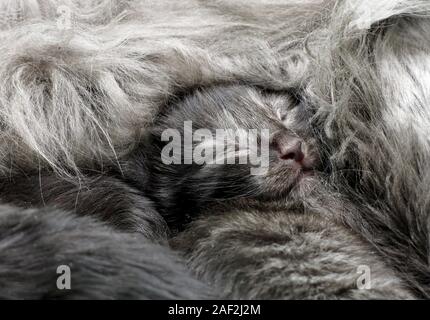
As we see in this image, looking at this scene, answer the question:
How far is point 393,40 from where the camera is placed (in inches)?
51.5

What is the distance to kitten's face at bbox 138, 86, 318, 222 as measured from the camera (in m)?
1.20

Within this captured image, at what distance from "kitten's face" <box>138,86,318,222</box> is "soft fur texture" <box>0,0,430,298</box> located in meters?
0.04

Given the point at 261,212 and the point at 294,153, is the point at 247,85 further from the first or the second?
the point at 261,212

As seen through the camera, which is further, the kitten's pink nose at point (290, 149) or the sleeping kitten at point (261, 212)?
the kitten's pink nose at point (290, 149)

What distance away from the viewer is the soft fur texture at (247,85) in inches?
45.8

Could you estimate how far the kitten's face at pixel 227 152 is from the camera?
1197 millimetres

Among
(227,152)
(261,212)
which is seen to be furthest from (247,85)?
(261,212)
